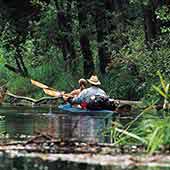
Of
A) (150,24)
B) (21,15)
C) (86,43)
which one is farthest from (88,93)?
(21,15)

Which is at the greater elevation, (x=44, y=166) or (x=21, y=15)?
(x=21, y=15)

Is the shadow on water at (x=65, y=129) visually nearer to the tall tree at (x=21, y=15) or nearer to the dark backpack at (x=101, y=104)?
the dark backpack at (x=101, y=104)

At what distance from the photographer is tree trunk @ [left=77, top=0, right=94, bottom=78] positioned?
33.3 meters

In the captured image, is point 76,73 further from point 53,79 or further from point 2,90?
point 2,90

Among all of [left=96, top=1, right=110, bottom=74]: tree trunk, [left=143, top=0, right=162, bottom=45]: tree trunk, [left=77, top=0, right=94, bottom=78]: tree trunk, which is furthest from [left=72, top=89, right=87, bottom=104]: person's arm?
[left=77, top=0, right=94, bottom=78]: tree trunk

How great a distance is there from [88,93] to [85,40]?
40.1 ft

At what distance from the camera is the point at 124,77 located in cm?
2820

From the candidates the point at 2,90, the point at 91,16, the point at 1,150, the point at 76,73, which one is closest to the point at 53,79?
the point at 76,73

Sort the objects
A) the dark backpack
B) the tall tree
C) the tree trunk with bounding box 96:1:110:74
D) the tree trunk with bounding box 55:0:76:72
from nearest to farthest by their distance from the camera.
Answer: the dark backpack → the tree trunk with bounding box 96:1:110:74 → the tree trunk with bounding box 55:0:76:72 → the tall tree

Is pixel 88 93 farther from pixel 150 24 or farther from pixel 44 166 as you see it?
pixel 44 166

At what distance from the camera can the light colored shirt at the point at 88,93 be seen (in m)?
22.1

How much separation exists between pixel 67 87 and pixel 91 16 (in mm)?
4084

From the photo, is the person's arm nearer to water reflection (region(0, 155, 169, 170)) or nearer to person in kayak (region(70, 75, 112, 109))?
person in kayak (region(70, 75, 112, 109))

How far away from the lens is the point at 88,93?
878 inches
